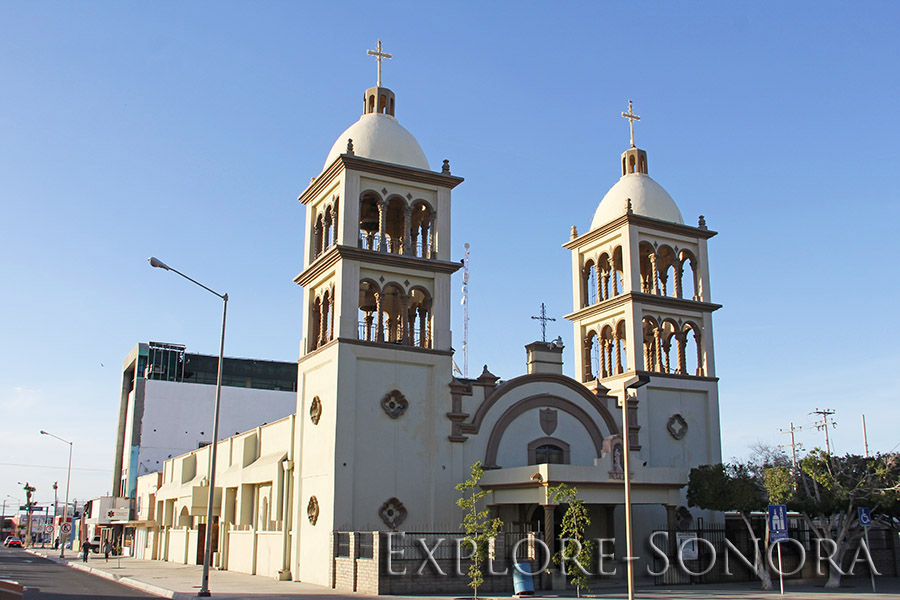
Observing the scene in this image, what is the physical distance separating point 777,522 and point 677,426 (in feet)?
42.7

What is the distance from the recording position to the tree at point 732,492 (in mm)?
31828

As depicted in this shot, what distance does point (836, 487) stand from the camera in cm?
3033

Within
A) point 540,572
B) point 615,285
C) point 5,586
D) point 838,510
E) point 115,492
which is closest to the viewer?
point 5,586

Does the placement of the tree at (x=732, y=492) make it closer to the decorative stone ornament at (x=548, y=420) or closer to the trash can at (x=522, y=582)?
the decorative stone ornament at (x=548, y=420)

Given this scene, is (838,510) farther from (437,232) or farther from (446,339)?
(437,232)

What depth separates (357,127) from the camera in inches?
1436

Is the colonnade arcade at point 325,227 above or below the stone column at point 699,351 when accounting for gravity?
above

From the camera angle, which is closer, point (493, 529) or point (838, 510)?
point (493, 529)

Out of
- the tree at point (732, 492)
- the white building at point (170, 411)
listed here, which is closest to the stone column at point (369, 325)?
the tree at point (732, 492)

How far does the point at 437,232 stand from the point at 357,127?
5.69 metres

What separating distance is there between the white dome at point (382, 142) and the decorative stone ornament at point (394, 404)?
9529mm

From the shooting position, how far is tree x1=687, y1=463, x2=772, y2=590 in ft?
104

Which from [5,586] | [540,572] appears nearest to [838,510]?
[540,572]

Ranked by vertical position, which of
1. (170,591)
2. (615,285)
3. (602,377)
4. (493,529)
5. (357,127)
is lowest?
(170,591)
